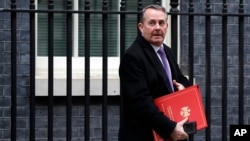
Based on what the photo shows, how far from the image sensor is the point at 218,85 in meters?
7.68

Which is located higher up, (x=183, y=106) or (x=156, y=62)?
(x=156, y=62)

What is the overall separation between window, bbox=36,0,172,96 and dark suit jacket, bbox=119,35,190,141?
2.58m

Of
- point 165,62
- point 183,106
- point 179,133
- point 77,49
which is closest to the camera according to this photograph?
point 179,133

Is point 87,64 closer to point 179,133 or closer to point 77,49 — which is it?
point 179,133

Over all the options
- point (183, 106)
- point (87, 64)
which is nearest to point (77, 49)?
point (87, 64)

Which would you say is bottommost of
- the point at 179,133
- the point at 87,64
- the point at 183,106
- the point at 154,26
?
the point at 179,133

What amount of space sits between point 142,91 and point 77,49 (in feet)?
9.91

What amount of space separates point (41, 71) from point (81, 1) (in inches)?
33.1

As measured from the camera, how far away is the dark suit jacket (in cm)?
445

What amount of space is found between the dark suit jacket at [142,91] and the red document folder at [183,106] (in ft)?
0.26

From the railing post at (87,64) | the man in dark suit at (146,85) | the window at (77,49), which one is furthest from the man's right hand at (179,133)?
the window at (77,49)

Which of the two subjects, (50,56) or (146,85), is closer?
(146,85)

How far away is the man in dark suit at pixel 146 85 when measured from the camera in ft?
14.6

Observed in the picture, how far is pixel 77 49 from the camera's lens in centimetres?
741
